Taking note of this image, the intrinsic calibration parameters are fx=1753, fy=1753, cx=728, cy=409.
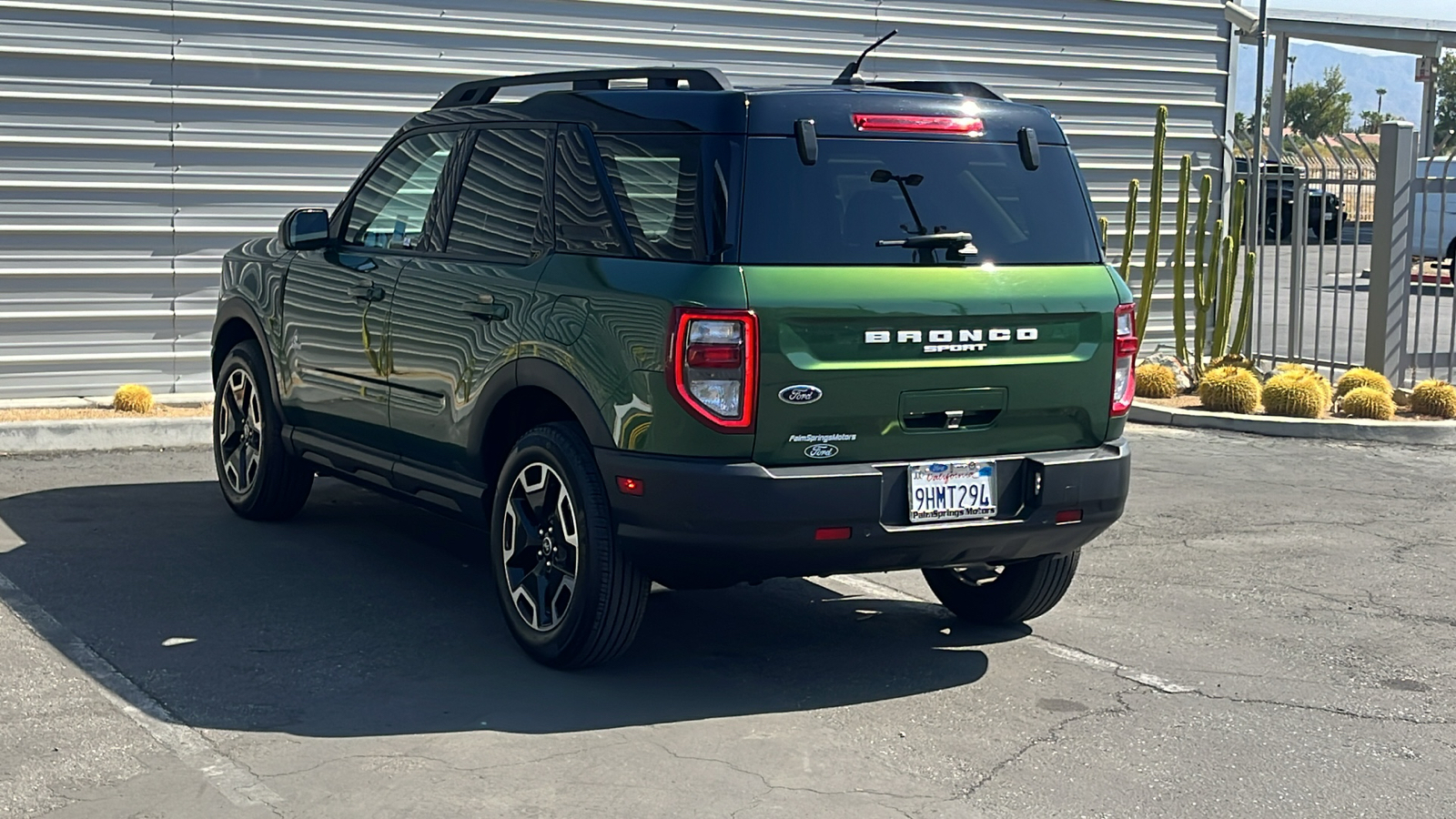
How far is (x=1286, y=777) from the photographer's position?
4926 mm

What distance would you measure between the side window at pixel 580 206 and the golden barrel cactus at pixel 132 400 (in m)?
5.64

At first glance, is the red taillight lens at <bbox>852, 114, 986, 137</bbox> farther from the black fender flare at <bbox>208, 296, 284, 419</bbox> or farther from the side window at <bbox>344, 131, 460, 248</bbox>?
the black fender flare at <bbox>208, 296, 284, 419</bbox>

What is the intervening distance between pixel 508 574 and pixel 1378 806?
2.88 meters

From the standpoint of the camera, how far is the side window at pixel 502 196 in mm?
6156

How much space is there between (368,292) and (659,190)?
1772 mm

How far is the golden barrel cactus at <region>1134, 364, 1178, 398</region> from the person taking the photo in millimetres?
13180

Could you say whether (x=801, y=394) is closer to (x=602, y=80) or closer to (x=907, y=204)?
(x=907, y=204)

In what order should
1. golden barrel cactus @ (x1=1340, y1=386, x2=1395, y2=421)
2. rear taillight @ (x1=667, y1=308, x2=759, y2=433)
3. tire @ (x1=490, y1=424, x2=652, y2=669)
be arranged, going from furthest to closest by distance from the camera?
golden barrel cactus @ (x1=1340, y1=386, x2=1395, y2=421) → tire @ (x1=490, y1=424, x2=652, y2=669) → rear taillight @ (x1=667, y1=308, x2=759, y2=433)

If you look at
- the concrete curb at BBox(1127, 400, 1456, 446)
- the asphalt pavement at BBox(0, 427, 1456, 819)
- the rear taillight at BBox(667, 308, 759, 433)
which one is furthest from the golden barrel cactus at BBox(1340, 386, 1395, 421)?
the rear taillight at BBox(667, 308, 759, 433)

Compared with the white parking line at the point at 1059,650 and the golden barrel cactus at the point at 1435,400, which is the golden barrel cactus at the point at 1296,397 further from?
the white parking line at the point at 1059,650

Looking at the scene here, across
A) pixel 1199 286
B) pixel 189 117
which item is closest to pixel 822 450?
pixel 189 117

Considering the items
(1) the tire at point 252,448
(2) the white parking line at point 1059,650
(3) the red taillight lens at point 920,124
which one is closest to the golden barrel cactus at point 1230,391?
A: (2) the white parking line at point 1059,650

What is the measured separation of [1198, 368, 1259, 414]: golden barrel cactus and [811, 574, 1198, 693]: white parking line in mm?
5788

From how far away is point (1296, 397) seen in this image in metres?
12.1
